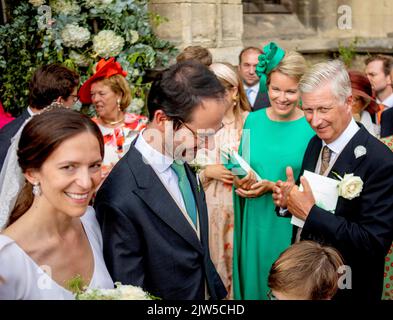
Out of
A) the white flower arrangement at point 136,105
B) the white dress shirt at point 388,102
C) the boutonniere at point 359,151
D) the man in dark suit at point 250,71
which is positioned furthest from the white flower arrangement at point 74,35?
the boutonniere at point 359,151

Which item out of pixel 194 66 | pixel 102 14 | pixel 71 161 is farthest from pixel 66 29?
pixel 71 161

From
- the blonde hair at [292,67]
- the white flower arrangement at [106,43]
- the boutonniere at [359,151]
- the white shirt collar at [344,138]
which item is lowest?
the boutonniere at [359,151]

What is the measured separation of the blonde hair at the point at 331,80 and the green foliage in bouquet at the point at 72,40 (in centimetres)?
322

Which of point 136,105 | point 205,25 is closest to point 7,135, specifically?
point 136,105

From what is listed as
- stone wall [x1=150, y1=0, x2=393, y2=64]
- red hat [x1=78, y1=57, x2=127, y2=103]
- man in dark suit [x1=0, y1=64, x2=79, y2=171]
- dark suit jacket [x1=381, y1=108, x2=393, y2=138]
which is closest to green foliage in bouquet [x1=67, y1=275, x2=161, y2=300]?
man in dark suit [x1=0, y1=64, x2=79, y2=171]

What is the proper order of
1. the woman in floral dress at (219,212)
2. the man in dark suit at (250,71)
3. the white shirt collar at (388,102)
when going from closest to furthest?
the woman in floral dress at (219,212) → the white shirt collar at (388,102) → the man in dark suit at (250,71)

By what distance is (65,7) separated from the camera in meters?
5.69

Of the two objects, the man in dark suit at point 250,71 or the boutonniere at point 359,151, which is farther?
the man in dark suit at point 250,71

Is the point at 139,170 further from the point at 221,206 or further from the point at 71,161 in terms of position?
the point at 221,206

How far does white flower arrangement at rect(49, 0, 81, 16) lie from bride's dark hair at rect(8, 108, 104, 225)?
3.92 metres

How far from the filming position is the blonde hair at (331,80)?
2770 mm

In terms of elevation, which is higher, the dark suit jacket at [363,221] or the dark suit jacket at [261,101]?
the dark suit jacket at [261,101]

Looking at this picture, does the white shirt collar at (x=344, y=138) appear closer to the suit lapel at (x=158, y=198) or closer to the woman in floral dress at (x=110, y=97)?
the suit lapel at (x=158, y=198)
